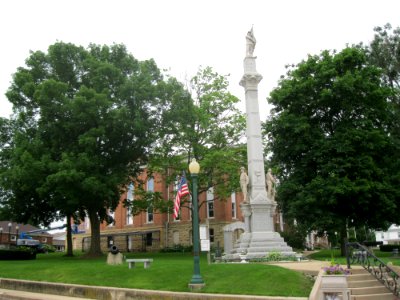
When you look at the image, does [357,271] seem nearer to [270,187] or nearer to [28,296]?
[270,187]

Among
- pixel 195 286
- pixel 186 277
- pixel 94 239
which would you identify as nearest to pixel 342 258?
pixel 186 277

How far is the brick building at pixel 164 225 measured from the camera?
49.8 metres

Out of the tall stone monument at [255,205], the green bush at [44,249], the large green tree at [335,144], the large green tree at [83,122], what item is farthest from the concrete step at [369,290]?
the green bush at [44,249]

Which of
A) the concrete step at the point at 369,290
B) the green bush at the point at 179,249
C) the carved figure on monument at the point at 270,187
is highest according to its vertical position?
the carved figure on monument at the point at 270,187

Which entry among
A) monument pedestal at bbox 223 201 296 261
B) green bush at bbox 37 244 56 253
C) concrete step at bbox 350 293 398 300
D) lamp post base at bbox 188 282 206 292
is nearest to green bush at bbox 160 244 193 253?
green bush at bbox 37 244 56 253

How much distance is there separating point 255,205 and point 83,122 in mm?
13682

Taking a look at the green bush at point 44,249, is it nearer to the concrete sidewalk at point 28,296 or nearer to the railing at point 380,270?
the concrete sidewalk at point 28,296

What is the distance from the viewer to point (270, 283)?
1416 cm

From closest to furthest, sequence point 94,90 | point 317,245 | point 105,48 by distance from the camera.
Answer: point 94,90 < point 105,48 < point 317,245

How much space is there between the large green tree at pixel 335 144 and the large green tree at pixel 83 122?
9.71 meters

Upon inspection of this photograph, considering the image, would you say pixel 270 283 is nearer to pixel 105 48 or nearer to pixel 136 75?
pixel 136 75

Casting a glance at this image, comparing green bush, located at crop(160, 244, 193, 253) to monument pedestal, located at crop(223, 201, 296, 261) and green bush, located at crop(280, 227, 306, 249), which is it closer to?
green bush, located at crop(280, 227, 306, 249)

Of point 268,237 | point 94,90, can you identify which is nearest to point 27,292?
point 268,237

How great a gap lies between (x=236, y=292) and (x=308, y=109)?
881 inches
